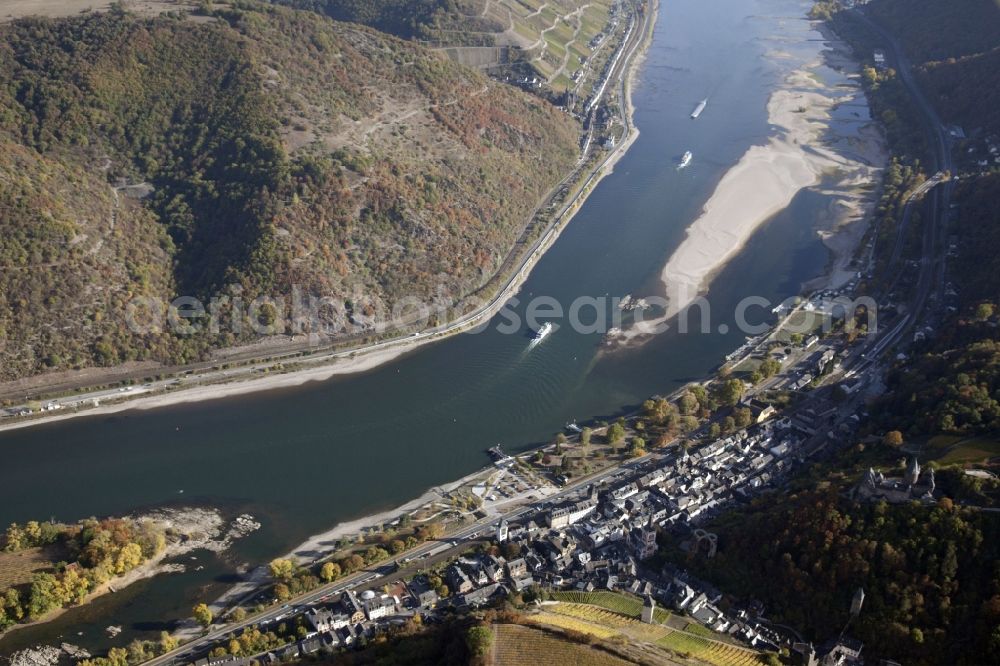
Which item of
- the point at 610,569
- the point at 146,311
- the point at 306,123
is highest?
the point at 306,123

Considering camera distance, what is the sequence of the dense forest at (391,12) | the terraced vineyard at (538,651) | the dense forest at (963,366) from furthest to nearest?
the dense forest at (391,12) → the dense forest at (963,366) → the terraced vineyard at (538,651)

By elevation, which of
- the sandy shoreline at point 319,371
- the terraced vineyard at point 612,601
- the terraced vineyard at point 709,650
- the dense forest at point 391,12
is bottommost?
the terraced vineyard at point 709,650

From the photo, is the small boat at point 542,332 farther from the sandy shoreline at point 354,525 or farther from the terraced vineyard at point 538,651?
the terraced vineyard at point 538,651

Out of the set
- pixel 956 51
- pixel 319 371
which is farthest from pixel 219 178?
pixel 956 51

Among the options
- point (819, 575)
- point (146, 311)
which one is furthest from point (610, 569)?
point (146, 311)

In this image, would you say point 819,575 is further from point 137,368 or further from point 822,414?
point 137,368

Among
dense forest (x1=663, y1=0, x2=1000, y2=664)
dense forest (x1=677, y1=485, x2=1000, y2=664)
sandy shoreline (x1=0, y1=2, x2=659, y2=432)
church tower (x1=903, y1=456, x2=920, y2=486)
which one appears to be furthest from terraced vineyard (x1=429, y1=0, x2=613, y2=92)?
dense forest (x1=677, y1=485, x2=1000, y2=664)

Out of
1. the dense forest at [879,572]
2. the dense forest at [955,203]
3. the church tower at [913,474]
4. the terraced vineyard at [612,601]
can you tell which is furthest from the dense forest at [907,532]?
the terraced vineyard at [612,601]
